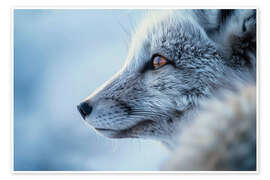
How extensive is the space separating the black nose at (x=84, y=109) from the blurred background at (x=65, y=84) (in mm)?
37

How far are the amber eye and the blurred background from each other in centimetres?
16

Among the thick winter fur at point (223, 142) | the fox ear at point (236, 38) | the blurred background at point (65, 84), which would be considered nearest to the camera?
the thick winter fur at point (223, 142)

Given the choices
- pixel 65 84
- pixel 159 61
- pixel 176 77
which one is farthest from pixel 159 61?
pixel 65 84

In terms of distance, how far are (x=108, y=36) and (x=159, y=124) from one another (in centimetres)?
47

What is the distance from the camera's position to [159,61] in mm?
1275

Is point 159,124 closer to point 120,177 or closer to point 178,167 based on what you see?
point 120,177

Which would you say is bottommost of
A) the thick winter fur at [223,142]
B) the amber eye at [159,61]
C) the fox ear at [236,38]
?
the thick winter fur at [223,142]

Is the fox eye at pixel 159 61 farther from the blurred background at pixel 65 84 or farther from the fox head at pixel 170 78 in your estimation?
the blurred background at pixel 65 84

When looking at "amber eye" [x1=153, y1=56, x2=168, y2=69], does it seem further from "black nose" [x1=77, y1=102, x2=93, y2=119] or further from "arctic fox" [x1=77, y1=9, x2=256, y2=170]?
"black nose" [x1=77, y1=102, x2=93, y2=119]

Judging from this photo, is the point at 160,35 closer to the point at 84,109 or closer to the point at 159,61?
the point at 159,61

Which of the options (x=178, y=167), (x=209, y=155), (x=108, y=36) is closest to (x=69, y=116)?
(x=108, y=36)

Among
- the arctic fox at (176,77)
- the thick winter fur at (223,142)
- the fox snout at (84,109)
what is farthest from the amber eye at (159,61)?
the thick winter fur at (223,142)

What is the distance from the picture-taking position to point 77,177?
1.36 metres

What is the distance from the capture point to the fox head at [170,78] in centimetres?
124
